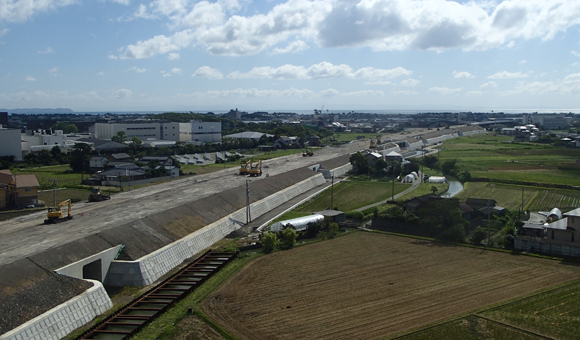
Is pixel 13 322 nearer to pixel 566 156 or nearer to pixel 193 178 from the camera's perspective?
pixel 193 178

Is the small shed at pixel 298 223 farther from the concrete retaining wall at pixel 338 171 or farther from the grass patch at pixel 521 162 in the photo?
the grass patch at pixel 521 162

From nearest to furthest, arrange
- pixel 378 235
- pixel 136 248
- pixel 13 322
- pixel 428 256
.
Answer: pixel 13 322 < pixel 136 248 < pixel 428 256 < pixel 378 235

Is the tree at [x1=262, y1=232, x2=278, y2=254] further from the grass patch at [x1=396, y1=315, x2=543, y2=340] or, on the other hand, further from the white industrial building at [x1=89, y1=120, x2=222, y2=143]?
the white industrial building at [x1=89, y1=120, x2=222, y2=143]

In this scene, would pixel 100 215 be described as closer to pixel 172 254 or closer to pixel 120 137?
pixel 172 254

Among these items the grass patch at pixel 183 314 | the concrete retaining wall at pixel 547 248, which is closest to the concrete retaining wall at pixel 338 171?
the concrete retaining wall at pixel 547 248

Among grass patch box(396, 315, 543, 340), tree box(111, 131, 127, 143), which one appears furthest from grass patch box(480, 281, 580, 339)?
tree box(111, 131, 127, 143)

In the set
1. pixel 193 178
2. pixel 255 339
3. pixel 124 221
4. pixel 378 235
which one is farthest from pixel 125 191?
pixel 255 339
